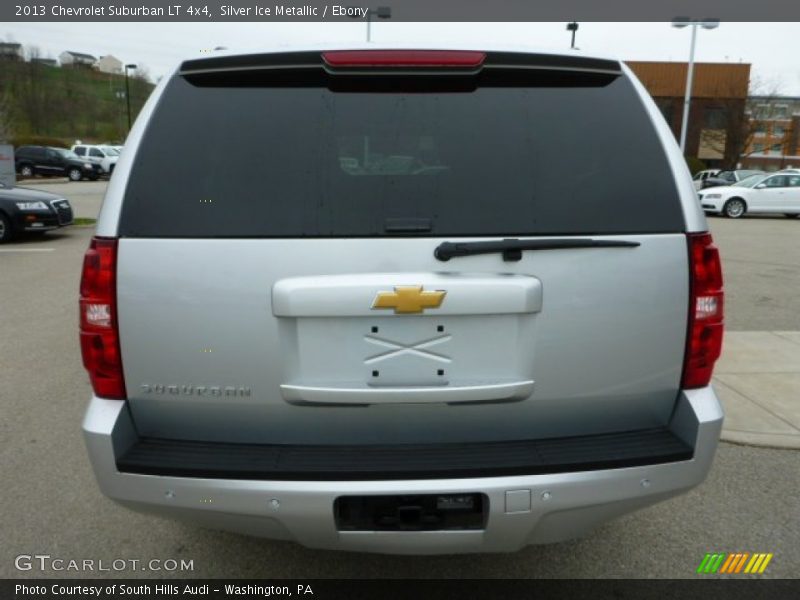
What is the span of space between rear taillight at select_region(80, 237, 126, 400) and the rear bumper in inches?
3.0

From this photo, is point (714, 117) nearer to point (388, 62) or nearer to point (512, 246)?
point (388, 62)

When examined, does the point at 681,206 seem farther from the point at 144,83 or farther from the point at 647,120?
the point at 144,83

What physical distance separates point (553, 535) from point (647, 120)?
1.42 m

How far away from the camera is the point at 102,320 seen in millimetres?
1969

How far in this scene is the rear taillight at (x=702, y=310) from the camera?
6.59 feet

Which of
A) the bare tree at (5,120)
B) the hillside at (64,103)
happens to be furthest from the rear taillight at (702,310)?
the hillside at (64,103)

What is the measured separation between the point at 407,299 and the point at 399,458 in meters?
0.50

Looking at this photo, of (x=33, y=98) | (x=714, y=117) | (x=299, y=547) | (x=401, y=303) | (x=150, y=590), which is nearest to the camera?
(x=401, y=303)

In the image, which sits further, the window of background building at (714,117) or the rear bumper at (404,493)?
the window of background building at (714,117)

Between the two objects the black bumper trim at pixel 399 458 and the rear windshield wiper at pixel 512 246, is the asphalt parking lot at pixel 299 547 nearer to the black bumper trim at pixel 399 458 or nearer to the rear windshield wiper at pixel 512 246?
the black bumper trim at pixel 399 458

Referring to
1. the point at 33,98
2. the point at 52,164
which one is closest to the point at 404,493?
the point at 52,164

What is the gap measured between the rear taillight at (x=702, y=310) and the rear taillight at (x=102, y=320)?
1.81 meters

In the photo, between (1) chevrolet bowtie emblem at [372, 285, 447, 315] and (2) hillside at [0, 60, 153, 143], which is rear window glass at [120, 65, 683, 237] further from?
(2) hillside at [0, 60, 153, 143]

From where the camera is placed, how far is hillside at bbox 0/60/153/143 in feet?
197
